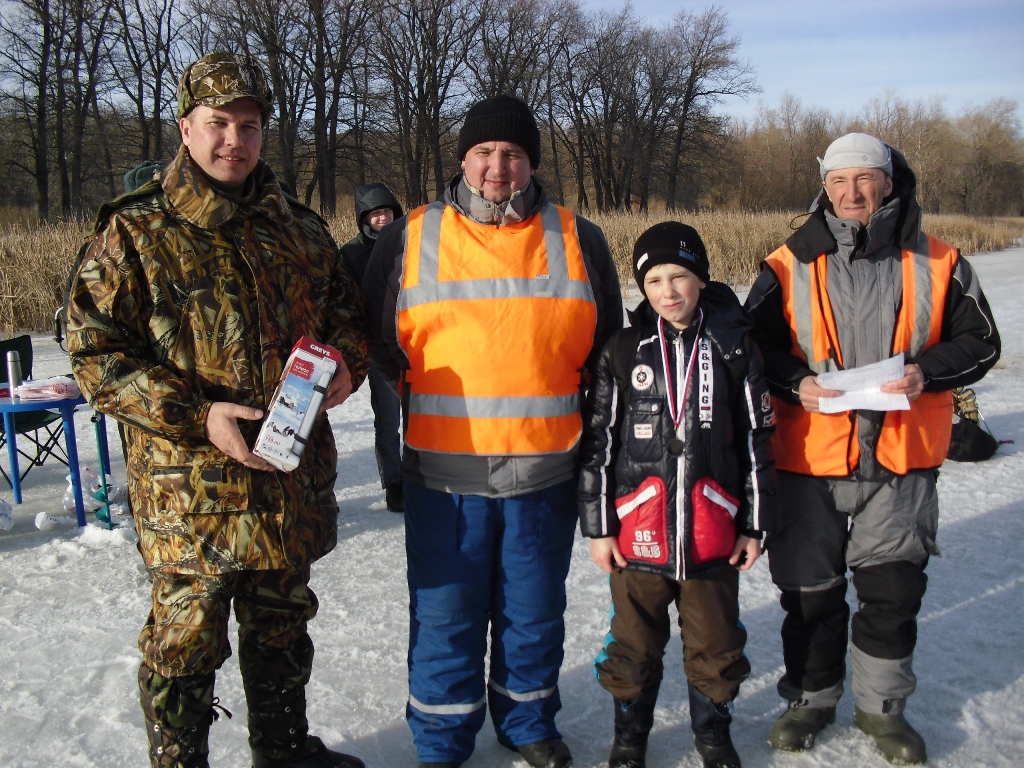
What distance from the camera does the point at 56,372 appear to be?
8445 mm

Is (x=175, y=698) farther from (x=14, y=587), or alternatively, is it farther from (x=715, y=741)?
(x=14, y=587)

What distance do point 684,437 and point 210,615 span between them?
137 centimetres

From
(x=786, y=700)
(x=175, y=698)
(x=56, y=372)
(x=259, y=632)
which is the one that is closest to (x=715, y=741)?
(x=786, y=700)

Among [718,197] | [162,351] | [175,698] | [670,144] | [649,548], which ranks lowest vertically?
[175,698]

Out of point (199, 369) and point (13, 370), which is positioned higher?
point (199, 369)

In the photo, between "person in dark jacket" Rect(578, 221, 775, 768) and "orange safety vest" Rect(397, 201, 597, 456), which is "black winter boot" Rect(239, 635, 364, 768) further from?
"person in dark jacket" Rect(578, 221, 775, 768)

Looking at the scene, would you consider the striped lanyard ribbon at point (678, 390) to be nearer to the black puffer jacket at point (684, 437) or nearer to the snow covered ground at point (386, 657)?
the black puffer jacket at point (684, 437)

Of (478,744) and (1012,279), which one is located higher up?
(1012,279)

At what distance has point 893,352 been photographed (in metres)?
2.45

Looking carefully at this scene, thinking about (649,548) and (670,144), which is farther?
(670,144)

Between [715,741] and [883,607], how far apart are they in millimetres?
677

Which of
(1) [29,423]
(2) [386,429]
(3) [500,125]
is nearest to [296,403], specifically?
(3) [500,125]

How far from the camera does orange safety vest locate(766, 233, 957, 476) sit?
8.05 feet

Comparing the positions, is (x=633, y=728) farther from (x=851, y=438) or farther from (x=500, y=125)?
(x=500, y=125)
